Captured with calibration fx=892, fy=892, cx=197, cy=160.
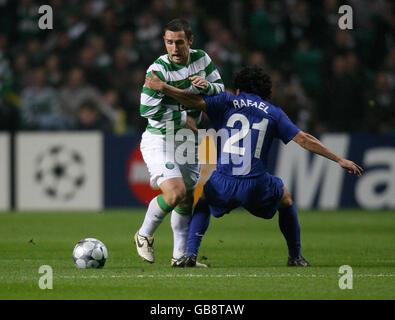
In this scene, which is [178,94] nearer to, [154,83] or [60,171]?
[154,83]

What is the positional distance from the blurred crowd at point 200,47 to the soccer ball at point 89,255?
306 inches

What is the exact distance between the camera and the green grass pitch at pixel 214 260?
20.0 ft

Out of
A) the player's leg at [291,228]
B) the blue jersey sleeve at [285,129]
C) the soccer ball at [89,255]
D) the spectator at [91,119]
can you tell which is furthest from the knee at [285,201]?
the spectator at [91,119]

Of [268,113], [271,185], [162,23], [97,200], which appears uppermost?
[162,23]

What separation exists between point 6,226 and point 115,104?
161 inches

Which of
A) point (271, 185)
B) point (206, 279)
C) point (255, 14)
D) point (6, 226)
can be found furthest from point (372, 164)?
point (206, 279)

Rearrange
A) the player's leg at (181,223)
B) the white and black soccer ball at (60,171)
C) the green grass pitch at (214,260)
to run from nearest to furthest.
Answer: the green grass pitch at (214,260)
the player's leg at (181,223)
the white and black soccer ball at (60,171)

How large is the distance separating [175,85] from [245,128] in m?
0.74

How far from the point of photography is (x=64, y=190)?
14.9 metres

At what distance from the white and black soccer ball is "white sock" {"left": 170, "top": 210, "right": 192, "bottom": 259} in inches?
281

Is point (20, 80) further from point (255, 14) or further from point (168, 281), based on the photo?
point (168, 281)

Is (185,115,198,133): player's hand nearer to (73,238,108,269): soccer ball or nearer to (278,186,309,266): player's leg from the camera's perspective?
(278,186,309,266): player's leg

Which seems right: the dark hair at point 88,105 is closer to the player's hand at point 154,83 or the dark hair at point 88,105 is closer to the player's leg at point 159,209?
the player's leg at point 159,209

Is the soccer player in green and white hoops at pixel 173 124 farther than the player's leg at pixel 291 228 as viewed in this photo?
No
